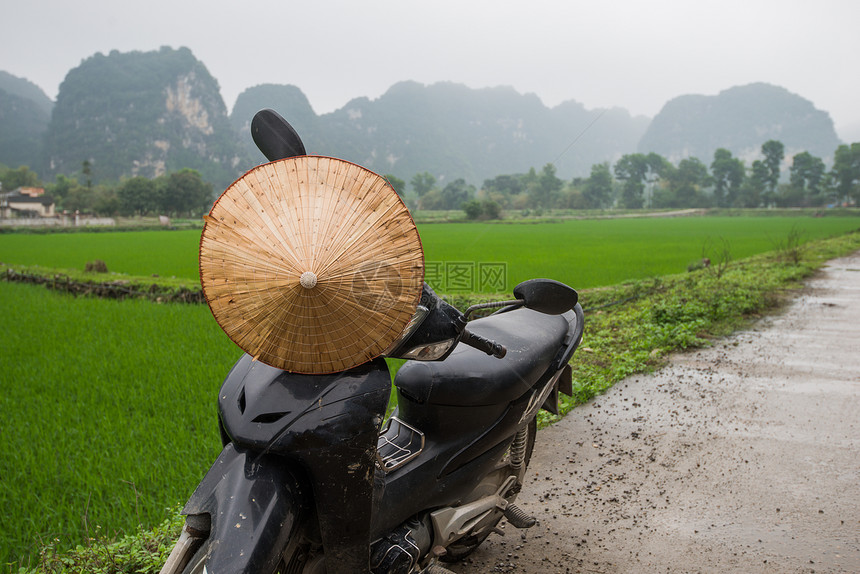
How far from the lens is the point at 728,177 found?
60.9 metres

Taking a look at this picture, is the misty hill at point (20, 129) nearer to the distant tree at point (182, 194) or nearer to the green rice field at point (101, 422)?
the distant tree at point (182, 194)

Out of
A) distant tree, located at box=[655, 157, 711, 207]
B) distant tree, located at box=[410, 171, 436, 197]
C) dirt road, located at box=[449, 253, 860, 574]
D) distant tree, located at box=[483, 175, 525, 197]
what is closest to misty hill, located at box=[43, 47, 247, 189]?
distant tree, located at box=[410, 171, 436, 197]

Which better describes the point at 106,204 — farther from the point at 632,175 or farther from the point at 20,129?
the point at 20,129

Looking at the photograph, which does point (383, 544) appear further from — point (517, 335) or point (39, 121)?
point (39, 121)

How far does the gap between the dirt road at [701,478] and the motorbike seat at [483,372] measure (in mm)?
772

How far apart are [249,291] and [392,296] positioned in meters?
0.28

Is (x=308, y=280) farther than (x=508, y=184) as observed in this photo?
No

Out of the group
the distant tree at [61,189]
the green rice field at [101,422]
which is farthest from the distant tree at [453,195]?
the distant tree at [61,189]

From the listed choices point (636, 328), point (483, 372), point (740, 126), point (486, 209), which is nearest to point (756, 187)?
point (486, 209)

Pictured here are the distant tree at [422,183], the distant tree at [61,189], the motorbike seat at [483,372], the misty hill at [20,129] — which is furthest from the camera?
the misty hill at [20,129]

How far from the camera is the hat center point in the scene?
1014 mm

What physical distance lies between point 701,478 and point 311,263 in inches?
97.9

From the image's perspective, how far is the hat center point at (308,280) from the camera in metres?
1.01

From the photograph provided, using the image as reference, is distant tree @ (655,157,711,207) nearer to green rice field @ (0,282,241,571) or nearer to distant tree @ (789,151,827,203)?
distant tree @ (789,151,827,203)
